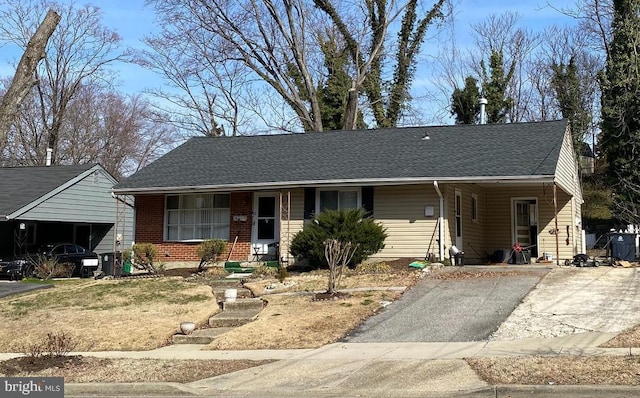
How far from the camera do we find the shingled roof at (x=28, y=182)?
25.4m

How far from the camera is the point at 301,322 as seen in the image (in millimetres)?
12023

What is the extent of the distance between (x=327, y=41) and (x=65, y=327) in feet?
88.2

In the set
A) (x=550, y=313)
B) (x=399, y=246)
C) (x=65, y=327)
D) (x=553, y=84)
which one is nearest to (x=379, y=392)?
(x=550, y=313)

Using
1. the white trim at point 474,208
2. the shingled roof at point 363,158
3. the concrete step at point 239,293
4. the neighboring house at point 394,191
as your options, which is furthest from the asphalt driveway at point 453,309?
the white trim at point 474,208

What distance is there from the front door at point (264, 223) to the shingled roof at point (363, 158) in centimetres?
80

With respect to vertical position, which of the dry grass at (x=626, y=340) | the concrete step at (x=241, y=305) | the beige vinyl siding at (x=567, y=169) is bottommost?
the dry grass at (x=626, y=340)

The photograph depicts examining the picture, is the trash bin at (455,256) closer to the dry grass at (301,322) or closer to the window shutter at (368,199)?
the window shutter at (368,199)

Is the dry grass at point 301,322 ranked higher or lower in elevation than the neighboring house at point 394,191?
lower

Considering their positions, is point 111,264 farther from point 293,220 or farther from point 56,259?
point 293,220

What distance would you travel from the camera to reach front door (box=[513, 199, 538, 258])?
71.1ft

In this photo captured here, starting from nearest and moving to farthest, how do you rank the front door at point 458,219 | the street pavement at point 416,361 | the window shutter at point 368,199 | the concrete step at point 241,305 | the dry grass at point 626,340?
1. the street pavement at point 416,361
2. the dry grass at point 626,340
3. the concrete step at point 241,305
4. the window shutter at point 368,199
5. the front door at point 458,219

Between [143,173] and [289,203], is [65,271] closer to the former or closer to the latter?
[143,173]

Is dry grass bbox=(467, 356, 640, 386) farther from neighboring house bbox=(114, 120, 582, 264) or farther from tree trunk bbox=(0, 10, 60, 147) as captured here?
neighboring house bbox=(114, 120, 582, 264)

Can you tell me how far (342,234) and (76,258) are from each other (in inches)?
490
